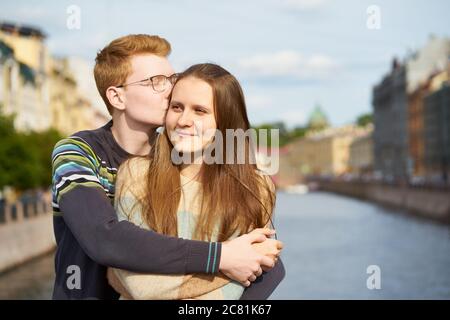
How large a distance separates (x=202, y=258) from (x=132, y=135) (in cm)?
44

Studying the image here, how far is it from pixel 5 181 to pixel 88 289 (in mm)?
26961

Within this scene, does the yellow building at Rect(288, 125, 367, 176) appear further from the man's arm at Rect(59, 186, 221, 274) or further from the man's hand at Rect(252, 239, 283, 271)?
the man's arm at Rect(59, 186, 221, 274)

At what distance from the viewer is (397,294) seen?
23.8 meters

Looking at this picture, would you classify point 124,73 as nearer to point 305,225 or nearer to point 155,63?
point 155,63

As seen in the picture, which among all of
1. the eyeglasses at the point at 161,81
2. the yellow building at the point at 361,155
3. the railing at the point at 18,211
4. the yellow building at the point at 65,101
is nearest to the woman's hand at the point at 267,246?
the eyeglasses at the point at 161,81

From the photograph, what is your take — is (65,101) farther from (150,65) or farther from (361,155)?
(361,155)

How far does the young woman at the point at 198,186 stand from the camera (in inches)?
78.2

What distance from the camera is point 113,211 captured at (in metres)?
1.99

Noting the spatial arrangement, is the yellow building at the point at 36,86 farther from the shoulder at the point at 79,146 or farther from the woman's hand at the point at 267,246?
the woman's hand at the point at 267,246

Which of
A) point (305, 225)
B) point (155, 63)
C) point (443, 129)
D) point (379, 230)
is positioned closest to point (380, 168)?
point (443, 129)

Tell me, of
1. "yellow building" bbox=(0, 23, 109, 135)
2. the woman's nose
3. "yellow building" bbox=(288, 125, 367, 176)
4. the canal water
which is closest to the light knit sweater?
the woman's nose

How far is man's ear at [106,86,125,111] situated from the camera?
2207 millimetres
